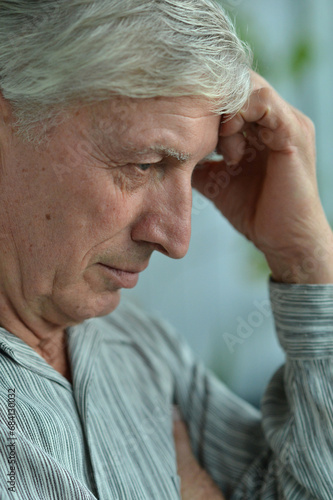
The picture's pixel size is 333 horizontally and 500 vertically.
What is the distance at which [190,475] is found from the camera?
3.91 feet

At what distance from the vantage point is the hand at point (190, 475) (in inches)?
45.2

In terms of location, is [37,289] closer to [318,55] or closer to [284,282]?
[284,282]

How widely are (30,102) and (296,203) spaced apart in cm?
60

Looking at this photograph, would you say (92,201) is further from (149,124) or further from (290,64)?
(290,64)

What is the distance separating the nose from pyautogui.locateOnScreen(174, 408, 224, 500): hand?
0.56m

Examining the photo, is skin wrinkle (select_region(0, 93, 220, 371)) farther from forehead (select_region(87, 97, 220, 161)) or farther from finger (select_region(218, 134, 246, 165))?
finger (select_region(218, 134, 246, 165))

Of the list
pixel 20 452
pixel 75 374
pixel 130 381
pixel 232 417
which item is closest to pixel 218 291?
pixel 232 417

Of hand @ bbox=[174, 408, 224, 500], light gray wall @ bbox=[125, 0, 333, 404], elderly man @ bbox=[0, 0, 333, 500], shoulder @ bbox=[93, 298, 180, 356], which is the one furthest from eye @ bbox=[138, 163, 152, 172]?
light gray wall @ bbox=[125, 0, 333, 404]

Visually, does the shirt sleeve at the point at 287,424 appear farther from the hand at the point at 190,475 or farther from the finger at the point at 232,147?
the finger at the point at 232,147

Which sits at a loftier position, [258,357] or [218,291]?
[218,291]

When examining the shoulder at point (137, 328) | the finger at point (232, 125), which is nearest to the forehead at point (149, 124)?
the finger at point (232, 125)

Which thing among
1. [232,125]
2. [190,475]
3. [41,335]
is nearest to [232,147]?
[232,125]

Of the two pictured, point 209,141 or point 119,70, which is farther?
point 209,141

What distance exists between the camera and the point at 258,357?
238 centimetres
